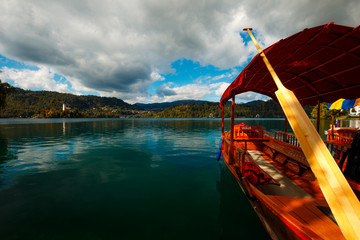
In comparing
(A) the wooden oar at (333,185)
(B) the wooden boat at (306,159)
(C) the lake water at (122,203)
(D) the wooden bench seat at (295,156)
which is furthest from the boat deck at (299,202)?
(A) the wooden oar at (333,185)

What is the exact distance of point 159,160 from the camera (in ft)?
40.3

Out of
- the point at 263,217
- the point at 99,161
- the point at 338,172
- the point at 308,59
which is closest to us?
the point at 338,172

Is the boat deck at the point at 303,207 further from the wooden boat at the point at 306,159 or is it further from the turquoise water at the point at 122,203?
the turquoise water at the point at 122,203

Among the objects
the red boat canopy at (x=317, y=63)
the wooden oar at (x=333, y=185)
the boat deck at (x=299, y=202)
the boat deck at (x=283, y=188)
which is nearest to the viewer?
the wooden oar at (x=333, y=185)

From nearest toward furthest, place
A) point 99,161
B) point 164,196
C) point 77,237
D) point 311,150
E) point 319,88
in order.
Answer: point 311,150 < point 77,237 < point 164,196 < point 319,88 < point 99,161

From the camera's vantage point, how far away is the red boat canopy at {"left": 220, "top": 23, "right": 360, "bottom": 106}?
4.62 metres

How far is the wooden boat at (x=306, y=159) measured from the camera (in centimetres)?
86

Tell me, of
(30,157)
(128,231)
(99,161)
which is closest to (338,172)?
(128,231)

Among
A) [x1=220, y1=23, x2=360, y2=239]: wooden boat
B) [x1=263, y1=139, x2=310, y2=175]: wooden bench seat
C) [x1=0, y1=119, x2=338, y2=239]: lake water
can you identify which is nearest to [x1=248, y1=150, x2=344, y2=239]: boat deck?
[x1=220, y1=23, x2=360, y2=239]: wooden boat

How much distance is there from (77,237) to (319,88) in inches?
488

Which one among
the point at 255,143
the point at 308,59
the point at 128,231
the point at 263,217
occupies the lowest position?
the point at 128,231

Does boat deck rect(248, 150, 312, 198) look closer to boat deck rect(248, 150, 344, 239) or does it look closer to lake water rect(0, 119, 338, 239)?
boat deck rect(248, 150, 344, 239)

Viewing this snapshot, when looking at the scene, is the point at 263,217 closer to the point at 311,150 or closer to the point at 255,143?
the point at 311,150

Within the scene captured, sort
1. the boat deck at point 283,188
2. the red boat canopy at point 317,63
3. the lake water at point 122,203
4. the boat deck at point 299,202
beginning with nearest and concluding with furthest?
the boat deck at point 299,202
the red boat canopy at point 317,63
the lake water at point 122,203
the boat deck at point 283,188
